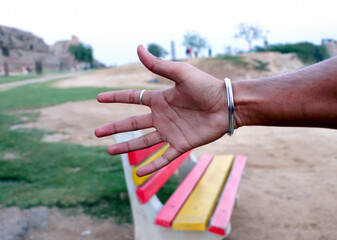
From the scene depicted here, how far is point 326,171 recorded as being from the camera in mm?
3986

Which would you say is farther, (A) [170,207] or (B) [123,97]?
(A) [170,207]

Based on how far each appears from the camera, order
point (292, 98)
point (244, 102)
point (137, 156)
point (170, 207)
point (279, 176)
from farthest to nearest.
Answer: point (279, 176) → point (170, 207) → point (137, 156) → point (244, 102) → point (292, 98)

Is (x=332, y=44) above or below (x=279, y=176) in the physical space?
above

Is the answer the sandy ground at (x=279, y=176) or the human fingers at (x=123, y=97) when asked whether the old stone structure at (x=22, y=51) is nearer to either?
the sandy ground at (x=279, y=176)

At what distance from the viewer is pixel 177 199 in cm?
223

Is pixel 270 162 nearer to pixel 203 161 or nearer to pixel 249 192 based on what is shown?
pixel 249 192

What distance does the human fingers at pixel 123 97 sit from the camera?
1.53m

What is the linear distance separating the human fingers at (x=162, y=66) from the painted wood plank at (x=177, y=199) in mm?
1004

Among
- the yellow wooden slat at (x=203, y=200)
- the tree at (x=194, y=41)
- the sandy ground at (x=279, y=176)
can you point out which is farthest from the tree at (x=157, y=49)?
the yellow wooden slat at (x=203, y=200)

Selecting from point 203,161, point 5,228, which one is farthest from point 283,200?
point 5,228

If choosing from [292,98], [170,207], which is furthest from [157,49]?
[292,98]

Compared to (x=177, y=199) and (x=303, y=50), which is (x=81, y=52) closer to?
(x=303, y=50)

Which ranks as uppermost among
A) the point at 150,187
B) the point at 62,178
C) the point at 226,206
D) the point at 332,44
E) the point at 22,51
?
the point at 22,51

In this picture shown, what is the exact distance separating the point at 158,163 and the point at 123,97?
15.0 inches
